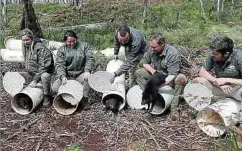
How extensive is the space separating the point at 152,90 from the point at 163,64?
369mm

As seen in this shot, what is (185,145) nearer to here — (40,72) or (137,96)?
(137,96)

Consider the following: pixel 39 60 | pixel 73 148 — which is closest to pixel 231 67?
pixel 73 148

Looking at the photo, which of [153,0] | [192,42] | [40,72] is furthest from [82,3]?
[40,72]

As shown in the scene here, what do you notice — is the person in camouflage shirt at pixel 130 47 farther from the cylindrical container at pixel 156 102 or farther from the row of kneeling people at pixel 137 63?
the cylindrical container at pixel 156 102

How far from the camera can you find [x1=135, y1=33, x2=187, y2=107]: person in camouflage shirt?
5.86 metres

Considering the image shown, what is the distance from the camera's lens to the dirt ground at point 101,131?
533cm

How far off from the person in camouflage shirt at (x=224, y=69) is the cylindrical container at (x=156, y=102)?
1.51 ft

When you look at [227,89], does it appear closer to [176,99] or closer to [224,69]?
[224,69]

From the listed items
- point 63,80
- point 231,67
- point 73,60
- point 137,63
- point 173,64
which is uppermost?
point 231,67

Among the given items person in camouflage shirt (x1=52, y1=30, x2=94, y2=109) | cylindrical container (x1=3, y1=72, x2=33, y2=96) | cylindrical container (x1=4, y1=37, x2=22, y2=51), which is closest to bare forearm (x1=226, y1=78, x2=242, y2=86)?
person in camouflage shirt (x1=52, y1=30, x2=94, y2=109)

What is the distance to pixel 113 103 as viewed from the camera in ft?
19.9

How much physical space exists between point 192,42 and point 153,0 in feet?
19.0

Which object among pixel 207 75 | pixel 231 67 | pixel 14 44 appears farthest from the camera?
pixel 14 44

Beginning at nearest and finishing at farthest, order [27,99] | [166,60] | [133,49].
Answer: [166,60], [27,99], [133,49]
